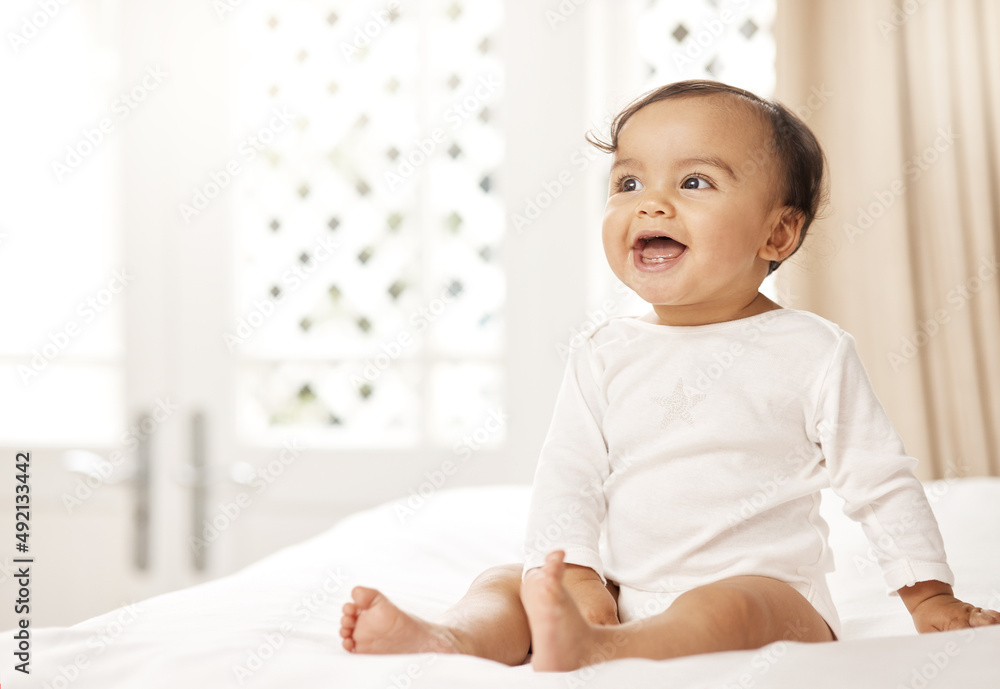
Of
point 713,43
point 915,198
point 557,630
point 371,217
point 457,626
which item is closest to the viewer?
point 557,630

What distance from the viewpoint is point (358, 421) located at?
2.55m

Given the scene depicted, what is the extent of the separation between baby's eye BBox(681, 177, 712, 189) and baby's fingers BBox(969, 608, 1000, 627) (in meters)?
0.53

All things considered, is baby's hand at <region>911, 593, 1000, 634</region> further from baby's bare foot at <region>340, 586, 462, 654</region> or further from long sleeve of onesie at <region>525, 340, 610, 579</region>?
baby's bare foot at <region>340, 586, 462, 654</region>

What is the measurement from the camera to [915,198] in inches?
82.8

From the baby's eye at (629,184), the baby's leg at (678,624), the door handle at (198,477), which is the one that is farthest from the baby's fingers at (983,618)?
the door handle at (198,477)

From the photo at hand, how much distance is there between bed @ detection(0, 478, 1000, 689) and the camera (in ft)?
2.16

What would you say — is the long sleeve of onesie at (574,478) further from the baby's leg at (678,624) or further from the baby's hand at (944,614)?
the baby's hand at (944,614)

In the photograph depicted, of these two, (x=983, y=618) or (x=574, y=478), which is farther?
(x=574, y=478)

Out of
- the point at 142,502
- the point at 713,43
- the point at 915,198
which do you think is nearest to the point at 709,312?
the point at 915,198

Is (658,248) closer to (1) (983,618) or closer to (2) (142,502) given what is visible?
(1) (983,618)

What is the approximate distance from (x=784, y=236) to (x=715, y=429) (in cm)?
27

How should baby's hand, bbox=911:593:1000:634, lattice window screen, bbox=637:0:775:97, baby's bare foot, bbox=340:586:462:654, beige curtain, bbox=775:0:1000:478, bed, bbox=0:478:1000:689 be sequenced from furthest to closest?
lattice window screen, bbox=637:0:775:97
beige curtain, bbox=775:0:1000:478
baby's hand, bbox=911:593:1000:634
baby's bare foot, bbox=340:586:462:654
bed, bbox=0:478:1000:689

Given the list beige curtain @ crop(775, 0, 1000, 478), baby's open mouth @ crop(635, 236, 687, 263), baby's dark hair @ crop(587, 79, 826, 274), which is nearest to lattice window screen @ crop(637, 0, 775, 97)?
beige curtain @ crop(775, 0, 1000, 478)

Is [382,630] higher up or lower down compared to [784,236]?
lower down
